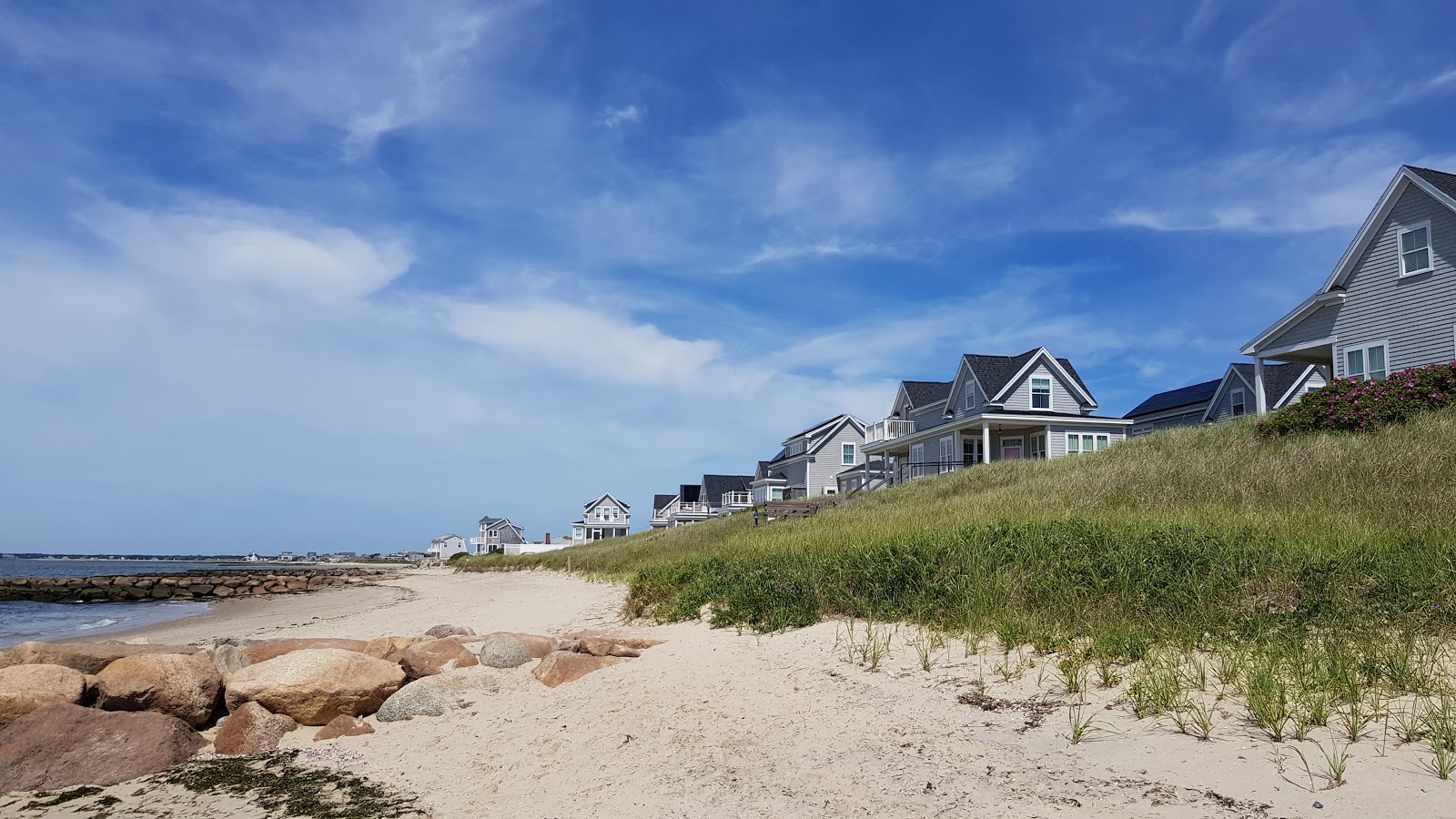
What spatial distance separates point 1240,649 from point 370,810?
237 inches

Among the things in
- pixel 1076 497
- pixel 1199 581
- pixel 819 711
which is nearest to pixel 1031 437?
pixel 1076 497

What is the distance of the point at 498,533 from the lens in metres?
114

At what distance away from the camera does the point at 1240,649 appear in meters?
5.78

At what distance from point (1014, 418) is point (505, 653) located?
32.5 m

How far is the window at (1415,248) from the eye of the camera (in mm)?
23328

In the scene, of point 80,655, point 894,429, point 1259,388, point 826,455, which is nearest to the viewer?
point 80,655

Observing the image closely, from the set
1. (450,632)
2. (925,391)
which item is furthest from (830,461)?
(450,632)

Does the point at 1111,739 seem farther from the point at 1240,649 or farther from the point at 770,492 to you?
the point at 770,492

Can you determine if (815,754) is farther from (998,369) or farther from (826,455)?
(826,455)

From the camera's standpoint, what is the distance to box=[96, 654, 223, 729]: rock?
7.33 metres

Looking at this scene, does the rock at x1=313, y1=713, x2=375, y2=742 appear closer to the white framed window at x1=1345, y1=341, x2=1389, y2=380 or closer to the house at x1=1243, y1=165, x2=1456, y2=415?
the house at x1=1243, y1=165, x2=1456, y2=415

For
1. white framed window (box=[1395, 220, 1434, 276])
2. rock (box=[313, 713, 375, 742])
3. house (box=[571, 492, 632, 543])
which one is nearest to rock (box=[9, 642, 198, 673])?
rock (box=[313, 713, 375, 742])

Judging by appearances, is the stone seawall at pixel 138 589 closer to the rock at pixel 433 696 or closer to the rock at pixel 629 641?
the rock at pixel 629 641

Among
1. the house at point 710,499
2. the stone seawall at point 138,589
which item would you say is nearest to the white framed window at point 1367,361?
the stone seawall at point 138,589
